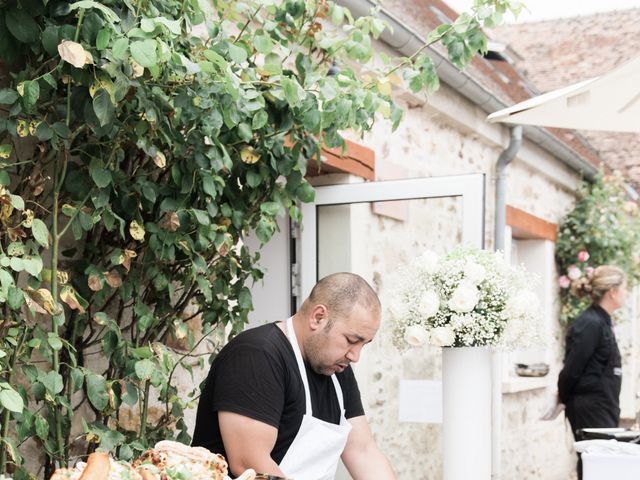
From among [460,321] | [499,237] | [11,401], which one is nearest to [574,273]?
[499,237]

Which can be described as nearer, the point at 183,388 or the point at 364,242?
the point at 183,388

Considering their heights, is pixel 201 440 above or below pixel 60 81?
below

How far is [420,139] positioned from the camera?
255 inches

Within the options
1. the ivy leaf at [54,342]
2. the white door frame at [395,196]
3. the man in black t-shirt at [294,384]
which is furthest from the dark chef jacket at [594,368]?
the ivy leaf at [54,342]

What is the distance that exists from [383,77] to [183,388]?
1.54 m

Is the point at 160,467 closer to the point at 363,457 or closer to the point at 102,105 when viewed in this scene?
the point at 102,105

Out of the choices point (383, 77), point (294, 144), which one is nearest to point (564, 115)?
point (383, 77)

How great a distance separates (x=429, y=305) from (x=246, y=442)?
0.96 meters

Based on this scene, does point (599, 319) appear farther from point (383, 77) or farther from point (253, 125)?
point (253, 125)

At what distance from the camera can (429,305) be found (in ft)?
11.6

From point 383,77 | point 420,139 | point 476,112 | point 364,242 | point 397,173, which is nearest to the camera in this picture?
point 383,77

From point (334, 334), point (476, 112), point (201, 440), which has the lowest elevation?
point (201, 440)

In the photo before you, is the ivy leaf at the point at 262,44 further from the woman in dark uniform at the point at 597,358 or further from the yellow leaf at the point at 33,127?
the woman in dark uniform at the point at 597,358

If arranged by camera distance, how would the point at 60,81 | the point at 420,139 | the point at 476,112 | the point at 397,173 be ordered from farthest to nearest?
the point at 476,112 < the point at 420,139 < the point at 397,173 < the point at 60,81
